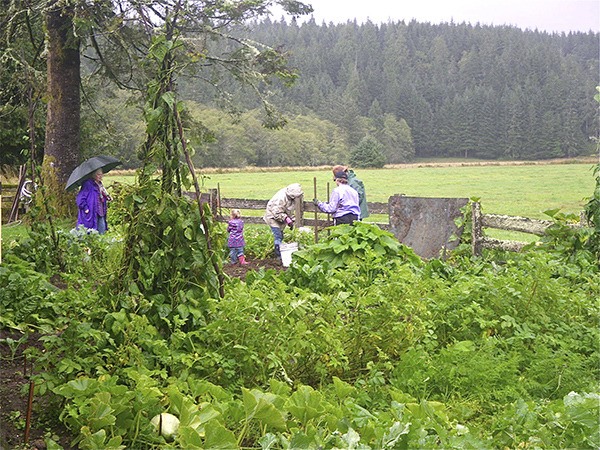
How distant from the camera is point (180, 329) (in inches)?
143

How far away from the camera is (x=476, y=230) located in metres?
8.65

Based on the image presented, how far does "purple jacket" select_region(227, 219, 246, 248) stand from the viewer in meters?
10.1

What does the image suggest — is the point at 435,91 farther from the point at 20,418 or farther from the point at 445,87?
the point at 20,418

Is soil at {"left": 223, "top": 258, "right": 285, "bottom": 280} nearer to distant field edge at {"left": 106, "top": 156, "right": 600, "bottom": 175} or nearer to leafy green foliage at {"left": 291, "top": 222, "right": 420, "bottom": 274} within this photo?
leafy green foliage at {"left": 291, "top": 222, "right": 420, "bottom": 274}

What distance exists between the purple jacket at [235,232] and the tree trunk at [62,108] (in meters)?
5.93

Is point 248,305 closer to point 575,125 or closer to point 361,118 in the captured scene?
point 361,118

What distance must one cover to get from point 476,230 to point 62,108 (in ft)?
32.8

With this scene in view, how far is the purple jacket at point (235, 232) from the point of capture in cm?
1012

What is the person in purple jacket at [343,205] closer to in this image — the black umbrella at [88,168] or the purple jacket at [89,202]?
the black umbrella at [88,168]

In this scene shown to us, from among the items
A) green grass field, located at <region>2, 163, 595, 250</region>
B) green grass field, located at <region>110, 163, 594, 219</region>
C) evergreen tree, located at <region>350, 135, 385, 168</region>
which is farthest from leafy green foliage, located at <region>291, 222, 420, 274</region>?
evergreen tree, located at <region>350, 135, 385, 168</region>

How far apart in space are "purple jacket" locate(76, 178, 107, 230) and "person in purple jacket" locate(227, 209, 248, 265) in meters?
1.94

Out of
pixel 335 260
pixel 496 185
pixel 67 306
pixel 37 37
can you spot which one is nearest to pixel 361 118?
pixel 496 185

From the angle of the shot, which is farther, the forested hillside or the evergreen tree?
the forested hillside

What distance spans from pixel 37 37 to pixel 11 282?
643 inches
